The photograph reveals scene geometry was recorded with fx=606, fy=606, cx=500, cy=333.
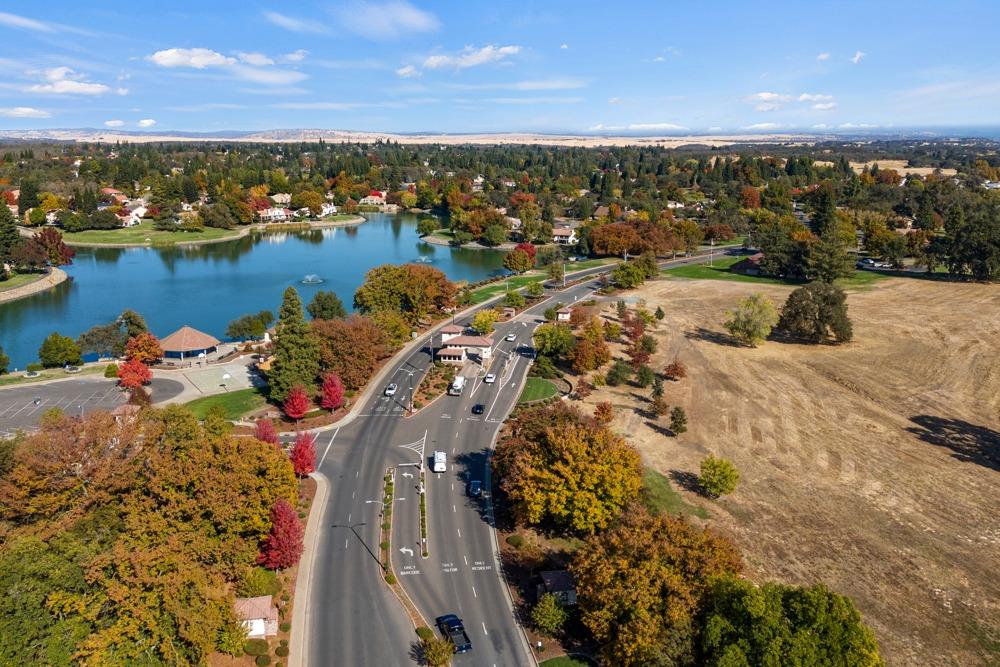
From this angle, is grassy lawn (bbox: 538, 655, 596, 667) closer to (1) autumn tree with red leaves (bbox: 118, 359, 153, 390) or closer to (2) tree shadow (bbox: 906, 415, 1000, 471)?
(2) tree shadow (bbox: 906, 415, 1000, 471)

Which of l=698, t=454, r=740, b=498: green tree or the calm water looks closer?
l=698, t=454, r=740, b=498: green tree

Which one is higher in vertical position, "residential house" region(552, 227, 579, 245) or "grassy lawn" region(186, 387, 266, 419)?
"residential house" region(552, 227, 579, 245)

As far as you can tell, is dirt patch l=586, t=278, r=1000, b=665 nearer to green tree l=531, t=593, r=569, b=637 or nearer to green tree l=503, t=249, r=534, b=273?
green tree l=531, t=593, r=569, b=637

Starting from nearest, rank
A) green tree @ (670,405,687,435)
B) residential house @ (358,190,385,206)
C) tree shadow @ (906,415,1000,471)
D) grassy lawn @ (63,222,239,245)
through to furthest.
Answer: tree shadow @ (906,415,1000,471) → green tree @ (670,405,687,435) → grassy lawn @ (63,222,239,245) → residential house @ (358,190,385,206)

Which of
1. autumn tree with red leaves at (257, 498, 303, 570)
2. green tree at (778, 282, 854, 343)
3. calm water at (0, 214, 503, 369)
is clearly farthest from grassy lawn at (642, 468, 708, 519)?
calm water at (0, 214, 503, 369)

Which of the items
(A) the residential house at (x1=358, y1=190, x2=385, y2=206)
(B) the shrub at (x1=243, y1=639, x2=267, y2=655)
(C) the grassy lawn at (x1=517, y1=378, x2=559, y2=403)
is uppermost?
(A) the residential house at (x1=358, y1=190, x2=385, y2=206)

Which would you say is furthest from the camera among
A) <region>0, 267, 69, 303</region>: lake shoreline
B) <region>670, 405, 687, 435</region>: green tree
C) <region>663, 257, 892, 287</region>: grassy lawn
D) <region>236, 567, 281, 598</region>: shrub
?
<region>663, 257, 892, 287</region>: grassy lawn

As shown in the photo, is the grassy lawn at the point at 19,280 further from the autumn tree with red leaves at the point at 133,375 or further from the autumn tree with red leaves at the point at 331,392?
the autumn tree with red leaves at the point at 331,392
